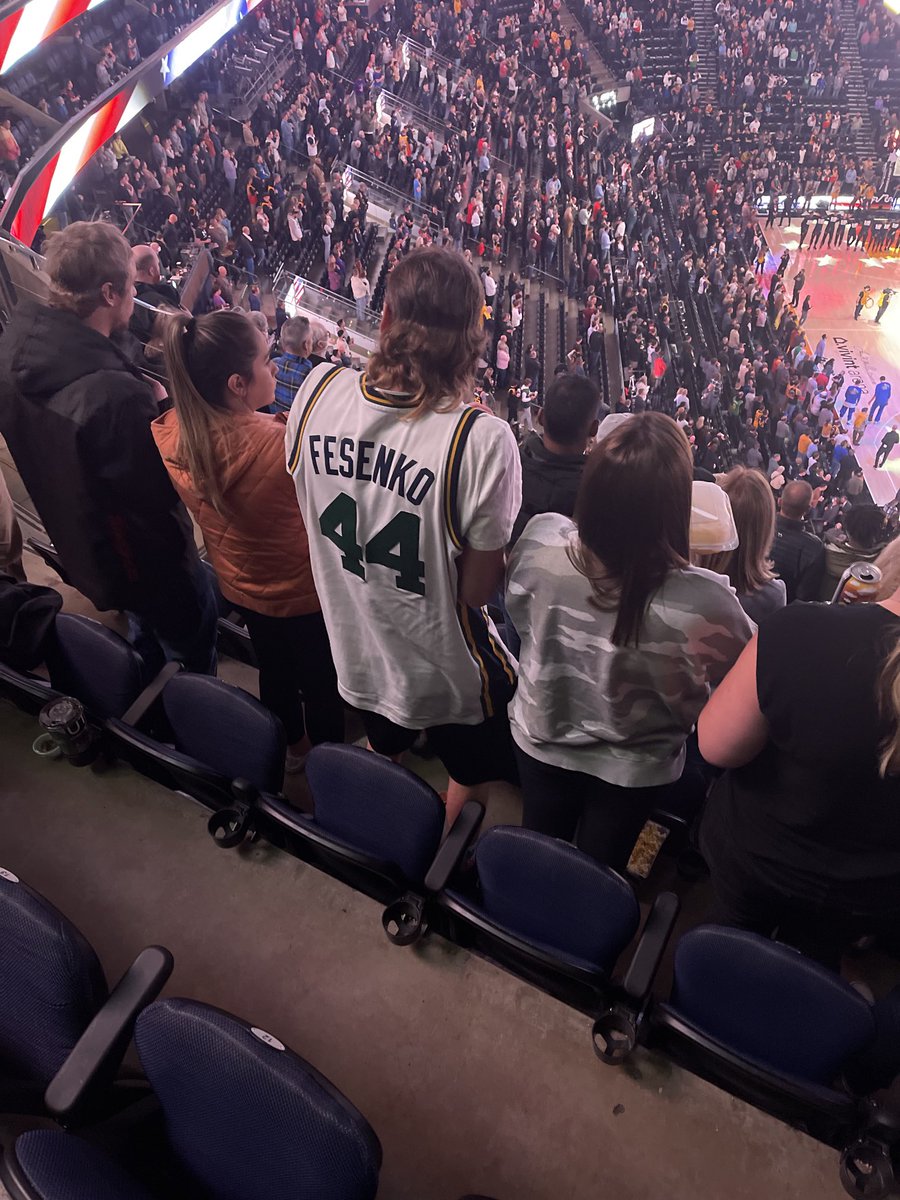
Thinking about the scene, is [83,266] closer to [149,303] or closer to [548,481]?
[548,481]

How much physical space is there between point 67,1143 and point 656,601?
1093 millimetres

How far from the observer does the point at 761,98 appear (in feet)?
58.6

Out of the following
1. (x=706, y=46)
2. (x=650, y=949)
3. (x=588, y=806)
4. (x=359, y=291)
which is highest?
(x=706, y=46)

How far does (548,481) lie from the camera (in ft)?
6.21

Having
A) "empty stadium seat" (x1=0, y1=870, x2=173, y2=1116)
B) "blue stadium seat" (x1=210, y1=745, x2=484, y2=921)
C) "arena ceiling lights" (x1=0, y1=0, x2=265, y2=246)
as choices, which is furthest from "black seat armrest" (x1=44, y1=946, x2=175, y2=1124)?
"arena ceiling lights" (x1=0, y1=0, x2=265, y2=246)

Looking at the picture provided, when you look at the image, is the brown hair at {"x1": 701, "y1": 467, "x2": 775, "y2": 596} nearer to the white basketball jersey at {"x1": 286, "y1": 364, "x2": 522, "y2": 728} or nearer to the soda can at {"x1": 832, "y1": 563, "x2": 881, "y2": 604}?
the soda can at {"x1": 832, "y1": 563, "x2": 881, "y2": 604}

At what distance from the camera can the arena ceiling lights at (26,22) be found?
6.19 meters

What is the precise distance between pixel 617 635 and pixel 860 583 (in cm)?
61

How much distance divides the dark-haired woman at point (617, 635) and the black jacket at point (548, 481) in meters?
0.56

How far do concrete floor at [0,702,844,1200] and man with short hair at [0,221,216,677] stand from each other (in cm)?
60

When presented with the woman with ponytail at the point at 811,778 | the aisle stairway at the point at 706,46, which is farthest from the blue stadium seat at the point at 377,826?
the aisle stairway at the point at 706,46

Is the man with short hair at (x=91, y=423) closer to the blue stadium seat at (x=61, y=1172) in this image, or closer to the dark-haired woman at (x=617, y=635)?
the dark-haired woman at (x=617, y=635)

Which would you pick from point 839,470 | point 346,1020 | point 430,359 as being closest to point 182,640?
point 346,1020

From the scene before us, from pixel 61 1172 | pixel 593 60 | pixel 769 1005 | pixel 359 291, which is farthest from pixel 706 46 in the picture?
pixel 61 1172
